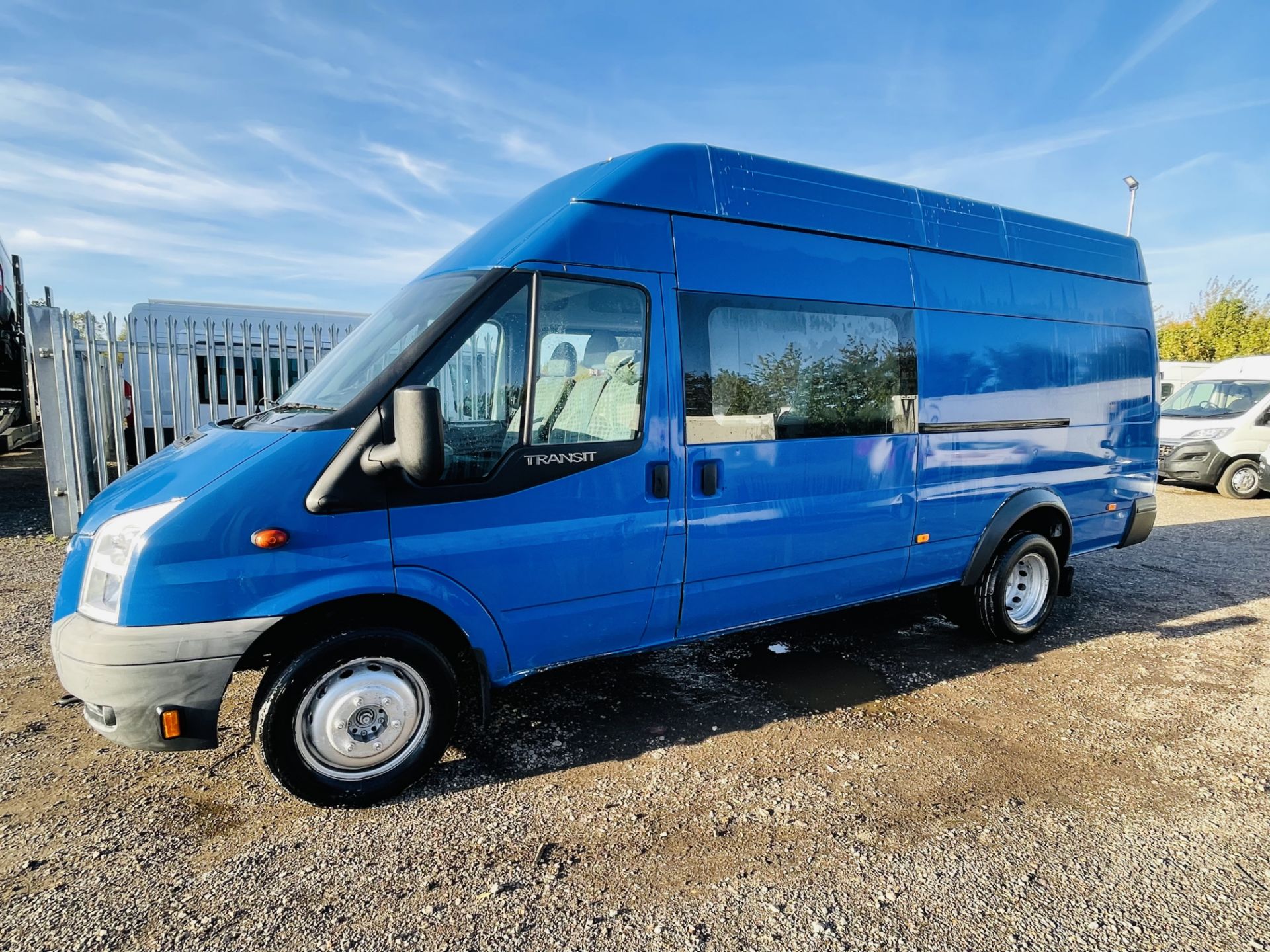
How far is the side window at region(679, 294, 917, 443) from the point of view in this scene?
11.7 feet

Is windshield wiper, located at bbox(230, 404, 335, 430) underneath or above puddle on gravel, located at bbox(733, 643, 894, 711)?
above

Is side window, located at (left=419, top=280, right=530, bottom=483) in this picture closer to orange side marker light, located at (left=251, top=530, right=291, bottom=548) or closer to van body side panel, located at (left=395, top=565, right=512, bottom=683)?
van body side panel, located at (left=395, top=565, right=512, bottom=683)

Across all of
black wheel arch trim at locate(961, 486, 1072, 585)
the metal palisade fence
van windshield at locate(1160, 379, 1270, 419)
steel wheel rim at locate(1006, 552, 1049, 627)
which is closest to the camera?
black wheel arch trim at locate(961, 486, 1072, 585)

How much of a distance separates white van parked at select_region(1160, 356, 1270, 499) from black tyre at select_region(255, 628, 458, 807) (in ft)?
45.4

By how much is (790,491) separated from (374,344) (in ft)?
7.00

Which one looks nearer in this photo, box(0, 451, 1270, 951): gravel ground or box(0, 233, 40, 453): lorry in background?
box(0, 451, 1270, 951): gravel ground

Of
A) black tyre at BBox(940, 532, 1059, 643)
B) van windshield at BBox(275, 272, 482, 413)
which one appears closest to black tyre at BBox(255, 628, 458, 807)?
van windshield at BBox(275, 272, 482, 413)

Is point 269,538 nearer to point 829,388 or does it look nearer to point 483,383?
point 483,383

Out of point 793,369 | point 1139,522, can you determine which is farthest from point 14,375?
point 1139,522

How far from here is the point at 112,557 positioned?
272 cm

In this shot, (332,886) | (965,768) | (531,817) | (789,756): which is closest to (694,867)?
(531,817)

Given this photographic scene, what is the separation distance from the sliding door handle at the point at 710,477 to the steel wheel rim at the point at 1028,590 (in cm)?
281

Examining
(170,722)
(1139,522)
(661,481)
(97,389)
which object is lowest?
(170,722)

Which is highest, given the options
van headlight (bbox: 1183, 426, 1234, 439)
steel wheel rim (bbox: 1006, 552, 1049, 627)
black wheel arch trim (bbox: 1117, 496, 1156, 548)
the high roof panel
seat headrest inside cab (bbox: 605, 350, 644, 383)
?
the high roof panel
